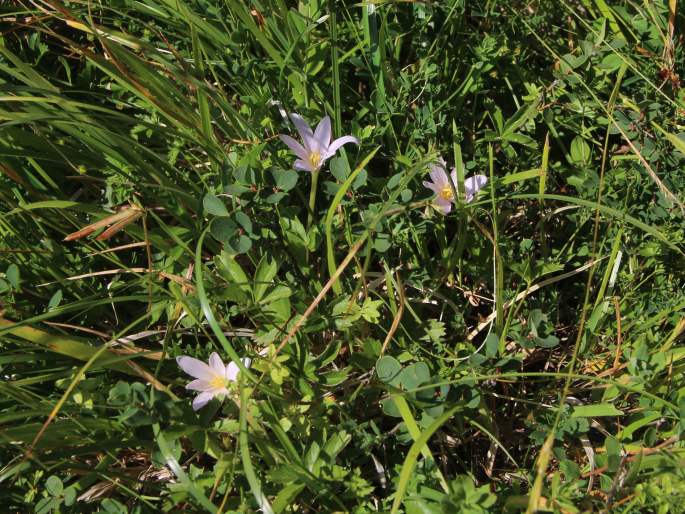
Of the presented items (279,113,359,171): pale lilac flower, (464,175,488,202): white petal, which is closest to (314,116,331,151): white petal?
(279,113,359,171): pale lilac flower

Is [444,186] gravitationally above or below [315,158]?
below

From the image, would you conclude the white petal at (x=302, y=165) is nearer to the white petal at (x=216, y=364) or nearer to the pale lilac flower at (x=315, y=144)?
the pale lilac flower at (x=315, y=144)

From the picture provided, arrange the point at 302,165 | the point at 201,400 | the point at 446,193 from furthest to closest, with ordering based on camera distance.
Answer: the point at 446,193 < the point at 302,165 < the point at 201,400

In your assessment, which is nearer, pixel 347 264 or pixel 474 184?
pixel 347 264

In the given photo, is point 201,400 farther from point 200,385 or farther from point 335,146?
point 335,146

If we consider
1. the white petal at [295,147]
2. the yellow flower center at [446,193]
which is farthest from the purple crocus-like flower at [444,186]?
the white petal at [295,147]

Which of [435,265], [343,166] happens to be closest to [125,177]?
[343,166]

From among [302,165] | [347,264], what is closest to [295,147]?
[302,165]
